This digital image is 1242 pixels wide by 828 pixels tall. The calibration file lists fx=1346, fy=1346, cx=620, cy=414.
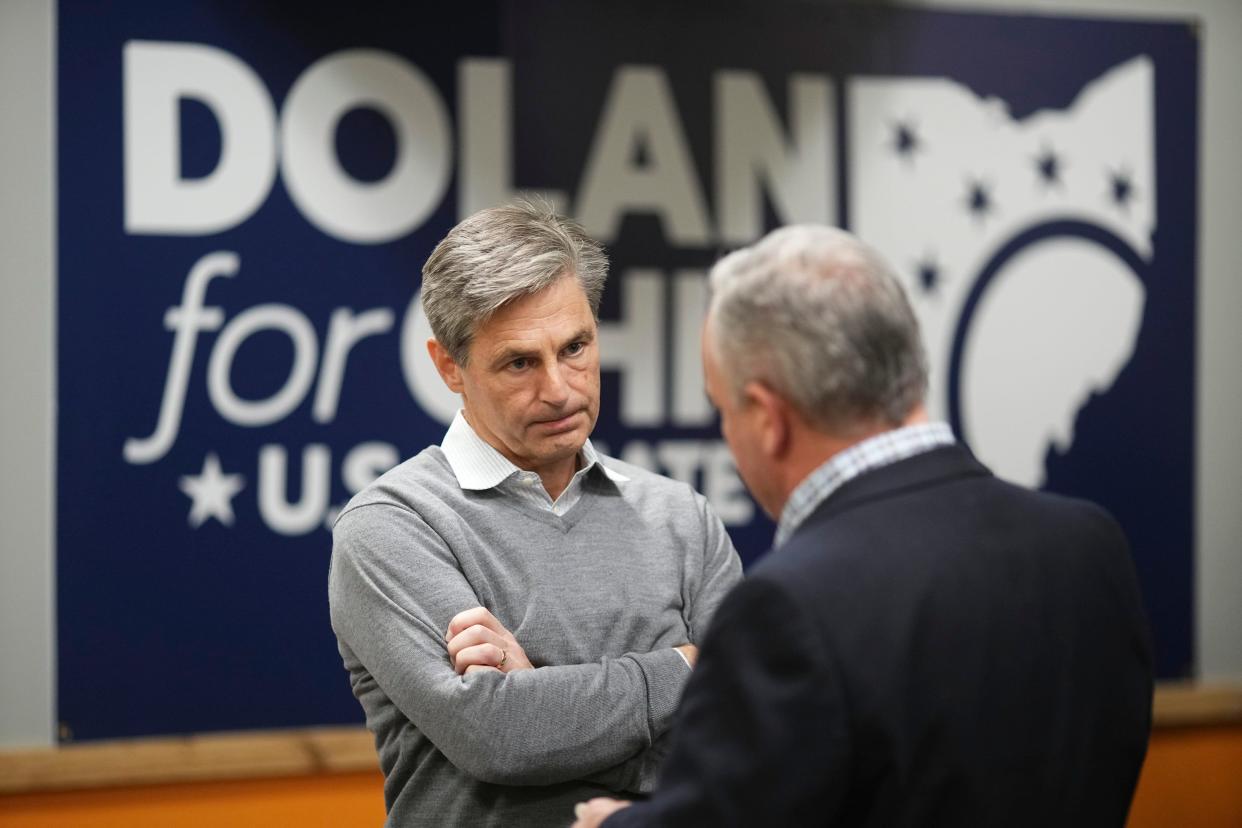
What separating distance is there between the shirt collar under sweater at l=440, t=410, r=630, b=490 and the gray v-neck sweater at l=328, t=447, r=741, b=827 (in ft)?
0.05

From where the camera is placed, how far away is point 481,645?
160cm

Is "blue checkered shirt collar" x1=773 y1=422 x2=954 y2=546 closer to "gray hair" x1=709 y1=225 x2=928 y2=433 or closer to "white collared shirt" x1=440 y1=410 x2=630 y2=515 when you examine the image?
"gray hair" x1=709 y1=225 x2=928 y2=433

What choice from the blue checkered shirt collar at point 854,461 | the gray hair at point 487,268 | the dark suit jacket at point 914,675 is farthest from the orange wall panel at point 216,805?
the blue checkered shirt collar at point 854,461

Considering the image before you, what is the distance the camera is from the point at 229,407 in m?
3.12

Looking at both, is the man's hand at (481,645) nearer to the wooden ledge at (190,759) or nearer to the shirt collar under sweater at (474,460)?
the shirt collar under sweater at (474,460)

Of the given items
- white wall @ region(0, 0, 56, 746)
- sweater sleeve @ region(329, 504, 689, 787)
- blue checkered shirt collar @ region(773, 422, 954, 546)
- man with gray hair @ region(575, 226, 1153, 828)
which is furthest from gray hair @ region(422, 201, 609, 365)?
white wall @ region(0, 0, 56, 746)

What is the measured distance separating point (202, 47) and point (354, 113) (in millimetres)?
368

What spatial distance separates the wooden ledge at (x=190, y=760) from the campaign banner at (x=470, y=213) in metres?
0.04

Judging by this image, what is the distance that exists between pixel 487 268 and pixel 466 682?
528 mm

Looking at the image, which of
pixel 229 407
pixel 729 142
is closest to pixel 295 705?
pixel 229 407

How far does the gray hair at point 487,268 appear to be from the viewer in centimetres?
174

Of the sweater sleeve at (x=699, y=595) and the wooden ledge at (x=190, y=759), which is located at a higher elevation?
the sweater sleeve at (x=699, y=595)

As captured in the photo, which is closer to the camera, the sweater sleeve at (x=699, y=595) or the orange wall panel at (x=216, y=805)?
the sweater sleeve at (x=699, y=595)

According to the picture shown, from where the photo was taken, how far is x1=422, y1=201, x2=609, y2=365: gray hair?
174 centimetres
